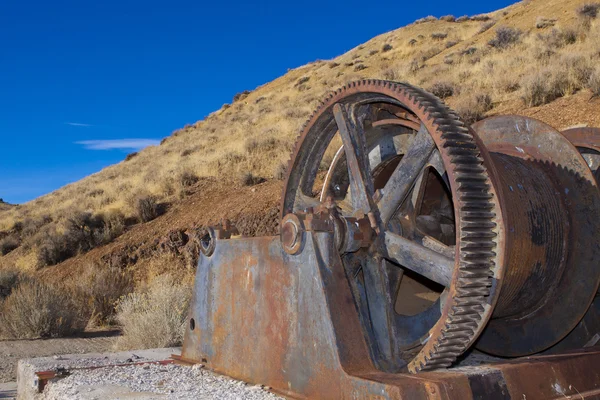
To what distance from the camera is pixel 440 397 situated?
2.57m

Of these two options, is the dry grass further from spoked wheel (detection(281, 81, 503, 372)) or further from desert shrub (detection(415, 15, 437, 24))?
desert shrub (detection(415, 15, 437, 24))

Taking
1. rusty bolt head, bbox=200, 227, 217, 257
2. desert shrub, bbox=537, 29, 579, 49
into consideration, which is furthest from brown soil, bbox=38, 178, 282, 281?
desert shrub, bbox=537, 29, 579, 49

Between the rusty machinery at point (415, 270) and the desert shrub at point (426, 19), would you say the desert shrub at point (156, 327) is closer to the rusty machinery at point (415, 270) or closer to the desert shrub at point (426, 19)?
the rusty machinery at point (415, 270)

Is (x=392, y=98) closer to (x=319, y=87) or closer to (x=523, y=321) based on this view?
(x=523, y=321)

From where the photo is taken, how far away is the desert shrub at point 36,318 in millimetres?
9492

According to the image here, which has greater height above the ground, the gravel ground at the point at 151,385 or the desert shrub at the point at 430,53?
the desert shrub at the point at 430,53

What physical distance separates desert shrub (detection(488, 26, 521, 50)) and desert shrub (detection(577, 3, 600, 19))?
2.30 meters

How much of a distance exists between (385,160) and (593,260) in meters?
1.38

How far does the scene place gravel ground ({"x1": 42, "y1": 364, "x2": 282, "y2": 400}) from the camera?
11.0ft

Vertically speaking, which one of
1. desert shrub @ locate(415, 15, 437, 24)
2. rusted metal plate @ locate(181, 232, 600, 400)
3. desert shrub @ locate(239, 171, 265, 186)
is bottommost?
rusted metal plate @ locate(181, 232, 600, 400)

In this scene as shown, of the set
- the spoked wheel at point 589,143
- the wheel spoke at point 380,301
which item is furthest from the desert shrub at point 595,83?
the wheel spoke at point 380,301

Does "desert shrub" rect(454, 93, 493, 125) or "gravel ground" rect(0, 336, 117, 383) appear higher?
"desert shrub" rect(454, 93, 493, 125)

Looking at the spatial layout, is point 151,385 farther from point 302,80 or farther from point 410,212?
point 302,80

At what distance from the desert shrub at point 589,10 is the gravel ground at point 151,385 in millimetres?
22056
